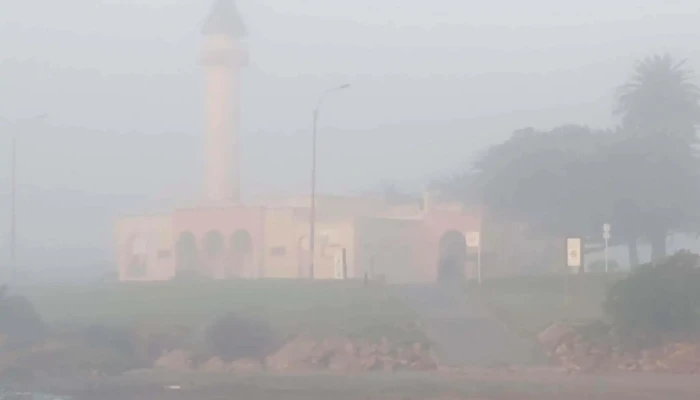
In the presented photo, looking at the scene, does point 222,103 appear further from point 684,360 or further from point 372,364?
point 684,360

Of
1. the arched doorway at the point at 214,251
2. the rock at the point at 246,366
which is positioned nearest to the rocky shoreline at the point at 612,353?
the rock at the point at 246,366

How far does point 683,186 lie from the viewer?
53875 millimetres

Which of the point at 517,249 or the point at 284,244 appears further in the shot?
the point at 517,249

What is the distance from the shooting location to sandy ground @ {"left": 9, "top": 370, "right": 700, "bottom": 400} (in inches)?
966

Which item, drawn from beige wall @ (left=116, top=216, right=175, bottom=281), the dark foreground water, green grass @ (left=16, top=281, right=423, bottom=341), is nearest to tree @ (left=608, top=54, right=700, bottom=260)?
green grass @ (left=16, top=281, right=423, bottom=341)

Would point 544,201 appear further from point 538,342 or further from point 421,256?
point 538,342

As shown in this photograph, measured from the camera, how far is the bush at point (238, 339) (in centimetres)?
3325

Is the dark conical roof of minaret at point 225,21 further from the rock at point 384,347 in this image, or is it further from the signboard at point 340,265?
the rock at point 384,347

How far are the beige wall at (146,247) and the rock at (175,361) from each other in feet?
79.6

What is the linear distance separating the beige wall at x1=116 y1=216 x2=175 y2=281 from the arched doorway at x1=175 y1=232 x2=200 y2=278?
0.41 metres

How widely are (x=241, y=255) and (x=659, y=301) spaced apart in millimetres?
29474

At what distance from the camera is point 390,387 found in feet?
87.7

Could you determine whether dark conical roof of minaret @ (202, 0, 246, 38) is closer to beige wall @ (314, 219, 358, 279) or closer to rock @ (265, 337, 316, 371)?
beige wall @ (314, 219, 358, 279)

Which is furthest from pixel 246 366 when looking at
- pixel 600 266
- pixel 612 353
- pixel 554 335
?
pixel 600 266
